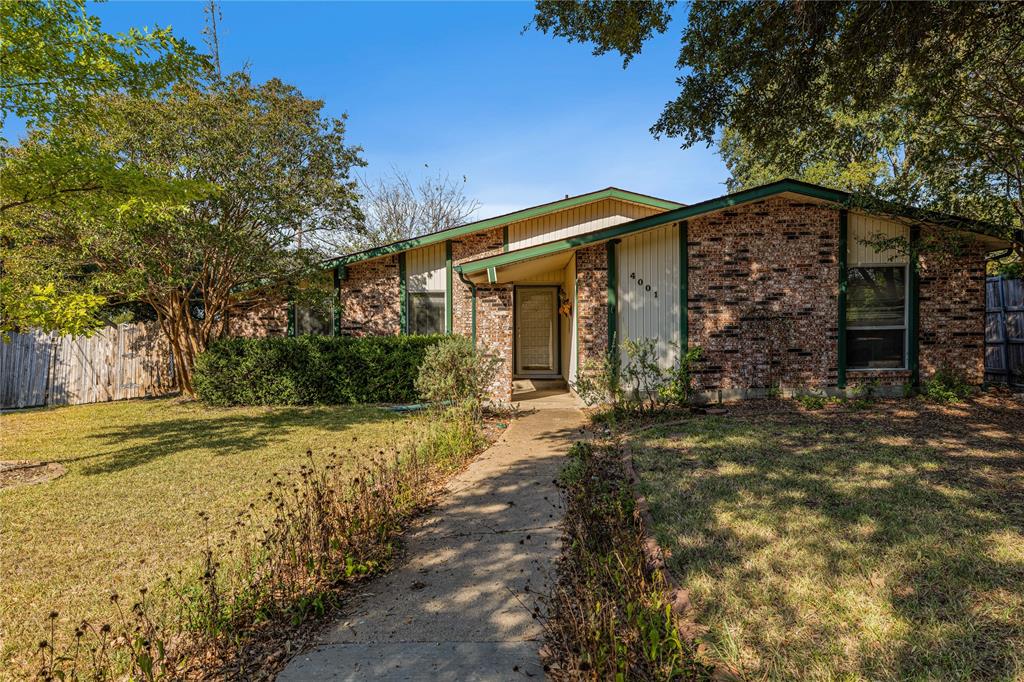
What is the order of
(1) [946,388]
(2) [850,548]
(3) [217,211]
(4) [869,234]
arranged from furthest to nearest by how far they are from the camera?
(3) [217,211]
(4) [869,234]
(1) [946,388]
(2) [850,548]

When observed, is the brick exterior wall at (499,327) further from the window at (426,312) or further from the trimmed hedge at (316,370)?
the window at (426,312)

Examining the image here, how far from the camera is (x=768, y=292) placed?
375 inches

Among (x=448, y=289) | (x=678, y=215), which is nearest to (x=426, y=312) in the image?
(x=448, y=289)

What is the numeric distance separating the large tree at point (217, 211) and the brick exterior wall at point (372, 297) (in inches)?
43.6

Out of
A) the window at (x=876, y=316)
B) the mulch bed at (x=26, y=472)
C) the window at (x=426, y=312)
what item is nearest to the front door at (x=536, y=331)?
the window at (x=426, y=312)

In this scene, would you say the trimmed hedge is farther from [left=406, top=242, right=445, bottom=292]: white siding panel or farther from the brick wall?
[left=406, top=242, right=445, bottom=292]: white siding panel

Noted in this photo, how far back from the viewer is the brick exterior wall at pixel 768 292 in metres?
9.52

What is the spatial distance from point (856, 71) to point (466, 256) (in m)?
8.37

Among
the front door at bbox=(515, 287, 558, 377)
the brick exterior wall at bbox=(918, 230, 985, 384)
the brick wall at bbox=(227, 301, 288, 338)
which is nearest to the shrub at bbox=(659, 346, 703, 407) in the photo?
the brick exterior wall at bbox=(918, 230, 985, 384)

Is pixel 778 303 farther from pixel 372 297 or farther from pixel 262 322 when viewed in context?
pixel 262 322

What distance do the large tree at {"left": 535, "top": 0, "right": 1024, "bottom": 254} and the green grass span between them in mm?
6895

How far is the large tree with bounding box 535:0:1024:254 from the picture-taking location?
20.9 ft

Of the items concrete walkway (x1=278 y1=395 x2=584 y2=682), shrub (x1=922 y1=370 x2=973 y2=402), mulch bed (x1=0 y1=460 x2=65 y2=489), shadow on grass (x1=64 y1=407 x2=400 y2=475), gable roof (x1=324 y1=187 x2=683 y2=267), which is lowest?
concrete walkway (x1=278 y1=395 x2=584 y2=682)

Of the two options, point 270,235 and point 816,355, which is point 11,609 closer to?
point 270,235
